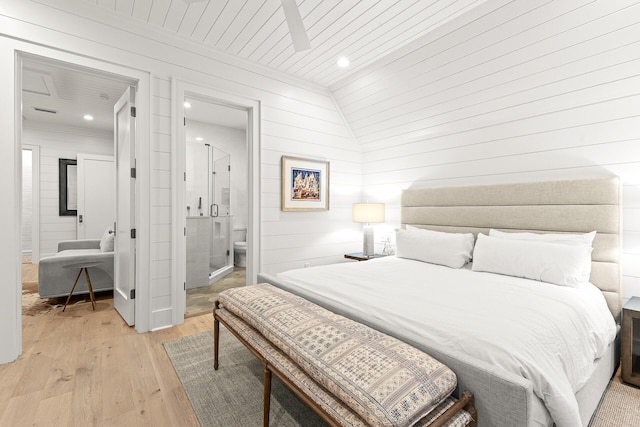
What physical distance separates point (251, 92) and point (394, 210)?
91.0 inches

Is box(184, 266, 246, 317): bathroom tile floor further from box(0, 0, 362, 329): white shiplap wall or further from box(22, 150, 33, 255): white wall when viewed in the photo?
box(22, 150, 33, 255): white wall

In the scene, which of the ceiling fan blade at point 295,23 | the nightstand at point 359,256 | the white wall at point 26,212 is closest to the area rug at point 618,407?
the nightstand at point 359,256

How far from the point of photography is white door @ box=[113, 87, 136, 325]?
280cm

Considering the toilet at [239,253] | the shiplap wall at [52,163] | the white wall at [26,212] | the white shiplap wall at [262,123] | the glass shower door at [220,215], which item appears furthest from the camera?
the white wall at [26,212]

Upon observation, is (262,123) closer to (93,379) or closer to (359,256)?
(359,256)

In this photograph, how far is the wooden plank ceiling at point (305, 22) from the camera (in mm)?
2389

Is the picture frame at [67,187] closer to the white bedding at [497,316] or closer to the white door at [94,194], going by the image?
the white door at [94,194]

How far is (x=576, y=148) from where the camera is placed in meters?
2.47

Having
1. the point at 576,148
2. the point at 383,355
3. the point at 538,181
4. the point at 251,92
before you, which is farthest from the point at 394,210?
the point at 383,355

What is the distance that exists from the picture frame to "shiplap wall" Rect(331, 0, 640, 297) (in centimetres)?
559

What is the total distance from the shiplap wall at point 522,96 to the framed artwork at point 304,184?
108cm

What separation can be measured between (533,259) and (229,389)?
235 centimetres

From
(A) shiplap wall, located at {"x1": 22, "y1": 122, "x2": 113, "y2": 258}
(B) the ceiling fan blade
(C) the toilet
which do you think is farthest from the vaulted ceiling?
(C) the toilet

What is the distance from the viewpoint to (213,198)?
5340mm
